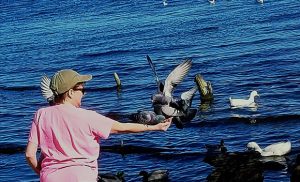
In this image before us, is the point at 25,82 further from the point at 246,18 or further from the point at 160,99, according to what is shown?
the point at 160,99

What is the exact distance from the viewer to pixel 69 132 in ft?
22.1

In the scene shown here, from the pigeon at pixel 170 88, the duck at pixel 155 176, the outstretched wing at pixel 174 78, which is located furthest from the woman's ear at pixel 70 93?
the duck at pixel 155 176

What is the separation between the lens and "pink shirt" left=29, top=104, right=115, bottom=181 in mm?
6719

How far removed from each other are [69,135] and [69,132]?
0.10 ft

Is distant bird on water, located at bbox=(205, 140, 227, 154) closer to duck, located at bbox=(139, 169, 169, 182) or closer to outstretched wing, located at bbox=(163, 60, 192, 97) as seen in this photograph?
duck, located at bbox=(139, 169, 169, 182)

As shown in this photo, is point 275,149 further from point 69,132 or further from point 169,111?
point 69,132

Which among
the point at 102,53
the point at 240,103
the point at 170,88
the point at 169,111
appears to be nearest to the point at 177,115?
the point at 169,111

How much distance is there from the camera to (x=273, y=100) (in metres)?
25.7

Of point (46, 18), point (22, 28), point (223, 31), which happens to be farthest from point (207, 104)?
point (46, 18)

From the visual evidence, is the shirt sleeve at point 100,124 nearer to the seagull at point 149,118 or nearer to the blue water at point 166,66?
the seagull at point 149,118

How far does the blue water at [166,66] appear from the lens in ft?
66.4

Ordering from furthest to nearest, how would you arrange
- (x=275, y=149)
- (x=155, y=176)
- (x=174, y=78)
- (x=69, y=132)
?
(x=275, y=149) → (x=155, y=176) → (x=174, y=78) → (x=69, y=132)

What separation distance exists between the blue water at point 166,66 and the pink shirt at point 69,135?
9983 mm

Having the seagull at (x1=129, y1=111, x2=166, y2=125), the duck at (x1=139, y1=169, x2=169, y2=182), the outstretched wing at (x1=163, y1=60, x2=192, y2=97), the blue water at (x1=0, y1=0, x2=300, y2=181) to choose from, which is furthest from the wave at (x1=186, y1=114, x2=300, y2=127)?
the seagull at (x1=129, y1=111, x2=166, y2=125)
